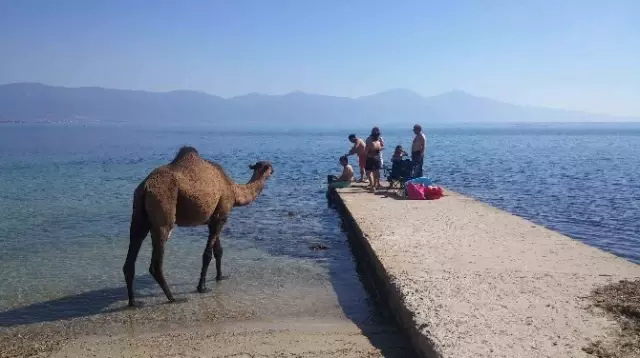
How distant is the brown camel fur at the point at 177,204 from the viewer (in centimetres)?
792

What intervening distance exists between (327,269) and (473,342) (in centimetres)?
531

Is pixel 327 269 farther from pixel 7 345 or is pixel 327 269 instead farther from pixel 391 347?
pixel 7 345

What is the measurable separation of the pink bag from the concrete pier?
3200mm

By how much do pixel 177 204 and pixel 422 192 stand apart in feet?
30.1

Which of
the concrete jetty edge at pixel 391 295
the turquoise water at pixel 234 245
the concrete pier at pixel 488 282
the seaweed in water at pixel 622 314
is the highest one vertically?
the seaweed in water at pixel 622 314

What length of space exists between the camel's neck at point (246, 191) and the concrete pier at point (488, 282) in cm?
224

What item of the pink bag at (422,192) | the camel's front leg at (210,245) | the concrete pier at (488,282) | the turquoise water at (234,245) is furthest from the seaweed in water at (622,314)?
the pink bag at (422,192)

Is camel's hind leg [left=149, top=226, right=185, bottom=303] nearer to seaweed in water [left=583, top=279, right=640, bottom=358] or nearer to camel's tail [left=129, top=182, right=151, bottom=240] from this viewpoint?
camel's tail [left=129, top=182, right=151, bottom=240]

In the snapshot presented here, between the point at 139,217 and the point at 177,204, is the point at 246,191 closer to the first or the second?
the point at 177,204

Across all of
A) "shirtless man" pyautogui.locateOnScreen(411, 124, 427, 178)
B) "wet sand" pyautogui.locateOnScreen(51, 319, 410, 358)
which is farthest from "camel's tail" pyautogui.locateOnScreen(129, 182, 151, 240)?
"shirtless man" pyautogui.locateOnScreen(411, 124, 427, 178)

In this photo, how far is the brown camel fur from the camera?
26.0 feet

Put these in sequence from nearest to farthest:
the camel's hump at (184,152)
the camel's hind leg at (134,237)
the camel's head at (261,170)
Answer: the camel's hind leg at (134,237)
the camel's hump at (184,152)
the camel's head at (261,170)

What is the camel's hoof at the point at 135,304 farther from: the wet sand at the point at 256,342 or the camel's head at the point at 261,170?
the camel's head at the point at 261,170

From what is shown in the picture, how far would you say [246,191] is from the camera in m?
10.4
